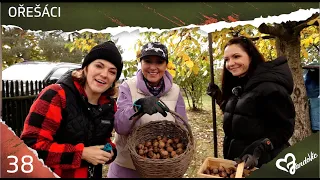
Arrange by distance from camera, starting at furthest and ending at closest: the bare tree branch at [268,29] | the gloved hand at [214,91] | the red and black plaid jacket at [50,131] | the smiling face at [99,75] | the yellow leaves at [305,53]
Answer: the gloved hand at [214,91], the yellow leaves at [305,53], the bare tree branch at [268,29], the smiling face at [99,75], the red and black plaid jacket at [50,131]

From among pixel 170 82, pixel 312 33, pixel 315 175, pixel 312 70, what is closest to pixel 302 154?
pixel 315 175

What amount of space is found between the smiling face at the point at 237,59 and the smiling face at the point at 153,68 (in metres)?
0.33

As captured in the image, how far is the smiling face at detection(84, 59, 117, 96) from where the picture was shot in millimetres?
1300

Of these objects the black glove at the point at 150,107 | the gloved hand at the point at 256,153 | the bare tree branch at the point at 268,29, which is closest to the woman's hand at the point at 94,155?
the black glove at the point at 150,107

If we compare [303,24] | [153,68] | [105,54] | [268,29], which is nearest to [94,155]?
[105,54]

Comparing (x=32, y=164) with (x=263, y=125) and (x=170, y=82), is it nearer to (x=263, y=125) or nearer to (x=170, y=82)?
(x=170, y=82)

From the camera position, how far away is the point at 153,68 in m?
1.57

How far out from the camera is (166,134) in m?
1.52

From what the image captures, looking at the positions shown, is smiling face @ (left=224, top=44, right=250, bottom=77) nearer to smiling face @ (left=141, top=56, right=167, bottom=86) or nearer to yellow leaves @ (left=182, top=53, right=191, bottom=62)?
yellow leaves @ (left=182, top=53, right=191, bottom=62)

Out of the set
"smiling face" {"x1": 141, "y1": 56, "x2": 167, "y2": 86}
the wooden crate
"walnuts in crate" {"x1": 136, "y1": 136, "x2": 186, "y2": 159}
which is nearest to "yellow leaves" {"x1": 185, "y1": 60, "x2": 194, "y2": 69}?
"smiling face" {"x1": 141, "y1": 56, "x2": 167, "y2": 86}

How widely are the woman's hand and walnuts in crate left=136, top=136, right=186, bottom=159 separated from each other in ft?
0.52

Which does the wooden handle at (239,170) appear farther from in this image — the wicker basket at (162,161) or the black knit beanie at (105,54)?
the black knit beanie at (105,54)

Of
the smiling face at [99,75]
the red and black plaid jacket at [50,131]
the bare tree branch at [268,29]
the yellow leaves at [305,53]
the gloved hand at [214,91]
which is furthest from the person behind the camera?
the gloved hand at [214,91]

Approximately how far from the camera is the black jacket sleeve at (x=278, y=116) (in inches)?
53.9
